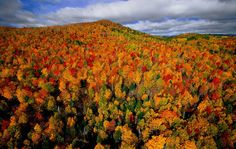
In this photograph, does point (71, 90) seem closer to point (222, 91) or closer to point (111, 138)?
point (111, 138)

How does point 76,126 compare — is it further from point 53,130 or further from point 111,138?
point 111,138

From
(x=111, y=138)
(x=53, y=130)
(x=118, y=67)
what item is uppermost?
(x=118, y=67)

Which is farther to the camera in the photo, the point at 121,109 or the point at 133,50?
the point at 133,50

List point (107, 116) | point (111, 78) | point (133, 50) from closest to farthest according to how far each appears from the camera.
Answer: point (107, 116), point (111, 78), point (133, 50)

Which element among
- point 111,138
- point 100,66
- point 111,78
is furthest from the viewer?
point 100,66

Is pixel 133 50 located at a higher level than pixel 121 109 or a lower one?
higher

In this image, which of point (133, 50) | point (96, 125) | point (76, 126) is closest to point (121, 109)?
point (96, 125)
